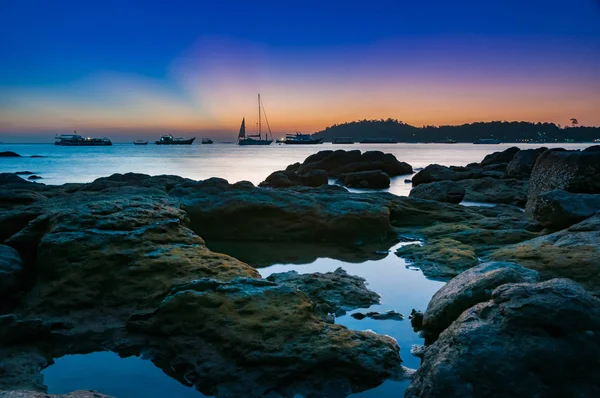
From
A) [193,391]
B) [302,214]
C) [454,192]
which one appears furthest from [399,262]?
[454,192]

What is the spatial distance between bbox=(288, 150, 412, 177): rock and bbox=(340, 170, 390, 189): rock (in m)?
6.40

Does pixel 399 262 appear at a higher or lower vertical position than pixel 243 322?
lower

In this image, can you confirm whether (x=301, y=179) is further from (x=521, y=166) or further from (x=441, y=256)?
(x=441, y=256)

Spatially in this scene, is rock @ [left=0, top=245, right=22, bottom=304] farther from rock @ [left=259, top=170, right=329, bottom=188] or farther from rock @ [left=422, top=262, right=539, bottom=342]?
rock @ [left=259, top=170, right=329, bottom=188]

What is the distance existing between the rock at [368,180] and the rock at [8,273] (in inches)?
763

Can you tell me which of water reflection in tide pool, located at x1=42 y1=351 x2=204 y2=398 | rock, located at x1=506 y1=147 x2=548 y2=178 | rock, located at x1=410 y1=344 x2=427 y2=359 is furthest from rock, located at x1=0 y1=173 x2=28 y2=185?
rock, located at x1=506 y1=147 x2=548 y2=178

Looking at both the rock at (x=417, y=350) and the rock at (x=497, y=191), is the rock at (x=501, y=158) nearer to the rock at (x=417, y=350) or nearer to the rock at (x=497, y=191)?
the rock at (x=497, y=191)

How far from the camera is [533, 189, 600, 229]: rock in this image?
24.3ft


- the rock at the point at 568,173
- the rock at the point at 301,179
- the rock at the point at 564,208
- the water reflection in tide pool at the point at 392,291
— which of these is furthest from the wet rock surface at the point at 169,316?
the rock at the point at 301,179

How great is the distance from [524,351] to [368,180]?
68.5ft

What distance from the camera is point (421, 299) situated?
5520 millimetres

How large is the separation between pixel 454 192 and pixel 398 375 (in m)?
11.6

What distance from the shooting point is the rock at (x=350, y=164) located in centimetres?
3059

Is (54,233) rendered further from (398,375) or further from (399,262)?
(399,262)
